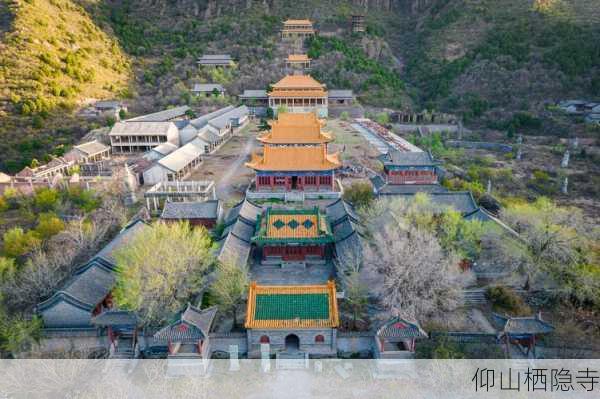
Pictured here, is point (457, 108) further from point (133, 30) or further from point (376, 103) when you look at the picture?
point (133, 30)

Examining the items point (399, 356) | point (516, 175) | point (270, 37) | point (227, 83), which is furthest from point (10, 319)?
point (270, 37)

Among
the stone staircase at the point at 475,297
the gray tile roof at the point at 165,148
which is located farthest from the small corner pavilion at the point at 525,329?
the gray tile roof at the point at 165,148

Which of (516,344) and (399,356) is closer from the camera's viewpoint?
(399,356)

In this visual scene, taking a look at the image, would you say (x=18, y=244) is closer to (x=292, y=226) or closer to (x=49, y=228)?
(x=49, y=228)

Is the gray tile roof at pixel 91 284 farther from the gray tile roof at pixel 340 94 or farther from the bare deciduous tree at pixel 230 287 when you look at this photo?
the gray tile roof at pixel 340 94

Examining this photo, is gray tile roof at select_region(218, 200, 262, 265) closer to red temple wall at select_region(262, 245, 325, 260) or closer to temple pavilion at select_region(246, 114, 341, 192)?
red temple wall at select_region(262, 245, 325, 260)

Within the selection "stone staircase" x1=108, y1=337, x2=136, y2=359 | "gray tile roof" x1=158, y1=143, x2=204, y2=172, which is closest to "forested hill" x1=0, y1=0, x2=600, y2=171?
"gray tile roof" x1=158, y1=143, x2=204, y2=172
